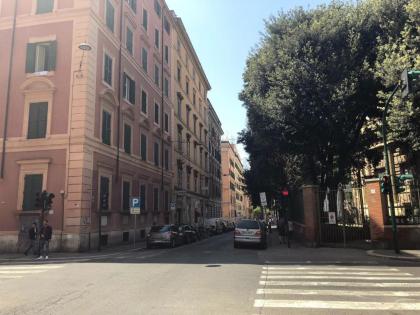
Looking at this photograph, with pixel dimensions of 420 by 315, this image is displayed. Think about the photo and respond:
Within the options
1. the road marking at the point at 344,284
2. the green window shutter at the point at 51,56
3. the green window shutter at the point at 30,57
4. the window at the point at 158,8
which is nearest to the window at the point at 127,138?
the green window shutter at the point at 51,56

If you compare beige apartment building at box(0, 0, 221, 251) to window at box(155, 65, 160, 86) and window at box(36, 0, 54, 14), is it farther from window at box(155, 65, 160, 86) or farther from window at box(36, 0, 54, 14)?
window at box(155, 65, 160, 86)

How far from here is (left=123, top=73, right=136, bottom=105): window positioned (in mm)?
29419

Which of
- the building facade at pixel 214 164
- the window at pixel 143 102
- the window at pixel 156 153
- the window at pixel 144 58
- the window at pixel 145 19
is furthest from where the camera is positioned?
the building facade at pixel 214 164

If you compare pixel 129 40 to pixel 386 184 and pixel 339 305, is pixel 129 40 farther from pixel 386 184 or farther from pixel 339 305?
pixel 339 305

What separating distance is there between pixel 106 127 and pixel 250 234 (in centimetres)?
1083

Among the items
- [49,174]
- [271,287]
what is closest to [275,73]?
[49,174]

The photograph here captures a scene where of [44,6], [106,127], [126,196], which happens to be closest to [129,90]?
[106,127]

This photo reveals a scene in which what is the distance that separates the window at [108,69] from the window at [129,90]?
250cm

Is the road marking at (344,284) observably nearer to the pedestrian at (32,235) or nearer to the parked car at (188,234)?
the pedestrian at (32,235)

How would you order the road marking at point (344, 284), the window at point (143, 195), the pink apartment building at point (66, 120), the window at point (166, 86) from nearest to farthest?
the road marking at point (344, 284) < the pink apartment building at point (66, 120) < the window at point (143, 195) < the window at point (166, 86)

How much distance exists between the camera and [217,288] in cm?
956

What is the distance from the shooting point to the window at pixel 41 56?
2397 centimetres

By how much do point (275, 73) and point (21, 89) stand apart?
1410 cm

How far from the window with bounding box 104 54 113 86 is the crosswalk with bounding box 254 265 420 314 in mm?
17541
